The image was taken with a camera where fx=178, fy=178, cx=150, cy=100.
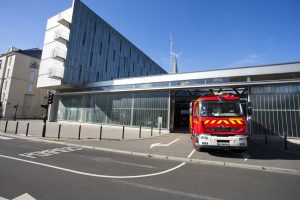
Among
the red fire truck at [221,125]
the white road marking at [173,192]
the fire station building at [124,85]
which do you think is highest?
the fire station building at [124,85]

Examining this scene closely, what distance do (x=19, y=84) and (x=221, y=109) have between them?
148 ft

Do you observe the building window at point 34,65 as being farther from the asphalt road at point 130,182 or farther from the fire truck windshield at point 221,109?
the fire truck windshield at point 221,109

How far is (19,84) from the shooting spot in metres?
39.8

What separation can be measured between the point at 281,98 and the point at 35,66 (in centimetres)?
4868

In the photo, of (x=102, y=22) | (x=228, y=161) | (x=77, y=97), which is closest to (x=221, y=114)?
(x=228, y=161)

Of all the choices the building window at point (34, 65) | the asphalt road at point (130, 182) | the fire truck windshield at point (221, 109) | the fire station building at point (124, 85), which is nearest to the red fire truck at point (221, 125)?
the fire truck windshield at point (221, 109)

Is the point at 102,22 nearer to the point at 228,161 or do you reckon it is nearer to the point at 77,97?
the point at 77,97

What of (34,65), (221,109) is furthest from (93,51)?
(221,109)

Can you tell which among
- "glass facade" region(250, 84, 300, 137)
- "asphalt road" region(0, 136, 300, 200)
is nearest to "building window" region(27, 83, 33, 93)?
"asphalt road" region(0, 136, 300, 200)

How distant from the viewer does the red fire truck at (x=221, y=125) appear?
28.1 feet

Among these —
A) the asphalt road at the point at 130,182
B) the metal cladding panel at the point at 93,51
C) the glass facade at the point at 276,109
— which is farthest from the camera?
the metal cladding panel at the point at 93,51

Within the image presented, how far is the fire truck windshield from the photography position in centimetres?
911

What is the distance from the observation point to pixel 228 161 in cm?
819

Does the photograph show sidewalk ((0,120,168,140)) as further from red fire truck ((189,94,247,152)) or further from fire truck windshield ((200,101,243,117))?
fire truck windshield ((200,101,243,117))
